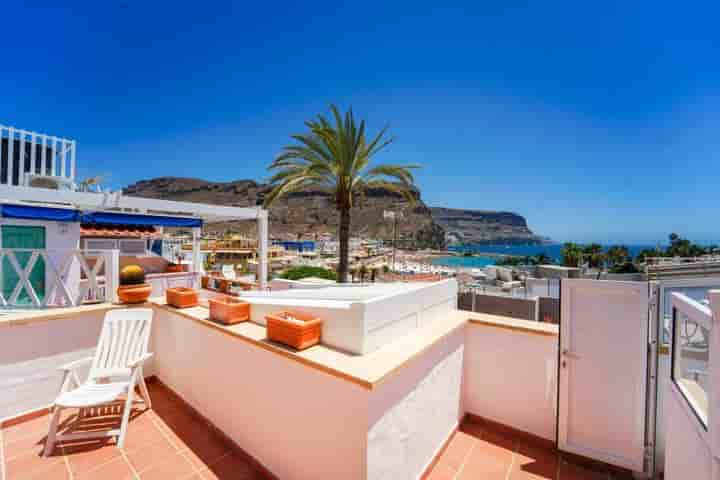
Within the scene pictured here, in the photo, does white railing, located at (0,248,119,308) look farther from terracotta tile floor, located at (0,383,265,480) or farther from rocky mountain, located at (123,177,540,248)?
rocky mountain, located at (123,177,540,248)

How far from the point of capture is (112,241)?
31.4 ft

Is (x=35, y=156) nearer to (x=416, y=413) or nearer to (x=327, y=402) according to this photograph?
(x=327, y=402)

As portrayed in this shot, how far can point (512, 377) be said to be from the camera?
2.71 metres

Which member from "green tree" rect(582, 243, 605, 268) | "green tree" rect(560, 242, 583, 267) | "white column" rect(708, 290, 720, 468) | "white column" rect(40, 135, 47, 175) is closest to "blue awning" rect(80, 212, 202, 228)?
"white column" rect(40, 135, 47, 175)

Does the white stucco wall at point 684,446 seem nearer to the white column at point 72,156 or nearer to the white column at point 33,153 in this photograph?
the white column at point 72,156

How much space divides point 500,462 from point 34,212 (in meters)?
6.33

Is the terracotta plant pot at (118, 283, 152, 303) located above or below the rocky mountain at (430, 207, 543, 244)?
below

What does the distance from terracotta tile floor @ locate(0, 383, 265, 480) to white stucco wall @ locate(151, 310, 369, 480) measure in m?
0.15

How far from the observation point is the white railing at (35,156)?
29.4 ft

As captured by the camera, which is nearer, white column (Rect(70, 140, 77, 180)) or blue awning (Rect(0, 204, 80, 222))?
blue awning (Rect(0, 204, 80, 222))

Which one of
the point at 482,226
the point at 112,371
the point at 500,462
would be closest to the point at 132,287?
the point at 112,371

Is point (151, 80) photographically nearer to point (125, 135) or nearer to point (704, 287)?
point (704, 287)

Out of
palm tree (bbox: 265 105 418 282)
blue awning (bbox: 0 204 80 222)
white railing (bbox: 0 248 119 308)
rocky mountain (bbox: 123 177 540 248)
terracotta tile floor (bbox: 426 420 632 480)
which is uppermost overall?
rocky mountain (bbox: 123 177 540 248)

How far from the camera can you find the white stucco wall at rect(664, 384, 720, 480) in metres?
1.28
